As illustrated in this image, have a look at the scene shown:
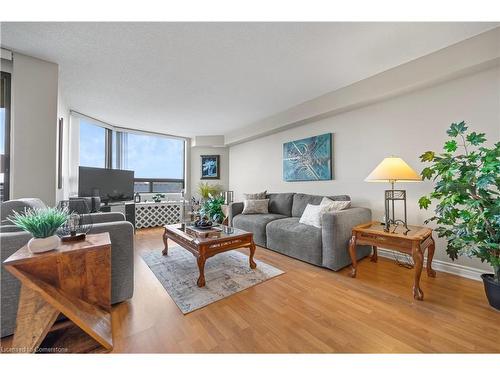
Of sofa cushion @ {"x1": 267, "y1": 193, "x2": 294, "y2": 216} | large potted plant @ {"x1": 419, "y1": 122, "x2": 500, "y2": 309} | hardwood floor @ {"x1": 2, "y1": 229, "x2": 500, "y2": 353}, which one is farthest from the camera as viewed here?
sofa cushion @ {"x1": 267, "y1": 193, "x2": 294, "y2": 216}

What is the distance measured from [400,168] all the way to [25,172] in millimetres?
3951

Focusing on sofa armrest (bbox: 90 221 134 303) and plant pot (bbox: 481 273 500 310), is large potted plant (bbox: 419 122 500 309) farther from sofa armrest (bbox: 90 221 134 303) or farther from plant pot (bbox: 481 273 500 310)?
sofa armrest (bbox: 90 221 134 303)

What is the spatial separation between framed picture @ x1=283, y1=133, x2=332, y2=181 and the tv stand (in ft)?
10.6

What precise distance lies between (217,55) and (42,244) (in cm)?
215

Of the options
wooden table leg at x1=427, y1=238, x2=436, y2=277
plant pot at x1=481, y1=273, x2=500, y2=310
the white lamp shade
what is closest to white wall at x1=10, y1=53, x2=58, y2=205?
the white lamp shade

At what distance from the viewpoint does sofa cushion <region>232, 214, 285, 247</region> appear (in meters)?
3.18

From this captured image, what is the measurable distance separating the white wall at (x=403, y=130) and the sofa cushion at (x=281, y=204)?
0.31 meters

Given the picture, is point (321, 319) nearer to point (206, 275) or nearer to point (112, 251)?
point (206, 275)

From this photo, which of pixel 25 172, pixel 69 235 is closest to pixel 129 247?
pixel 69 235

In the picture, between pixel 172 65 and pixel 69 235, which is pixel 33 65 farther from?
pixel 69 235

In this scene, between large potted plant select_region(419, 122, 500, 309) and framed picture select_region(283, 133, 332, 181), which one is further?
framed picture select_region(283, 133, 332, 181)

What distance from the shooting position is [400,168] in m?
1.98

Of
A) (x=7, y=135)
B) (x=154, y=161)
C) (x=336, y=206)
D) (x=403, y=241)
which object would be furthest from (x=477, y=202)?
(x=154, y=161)
